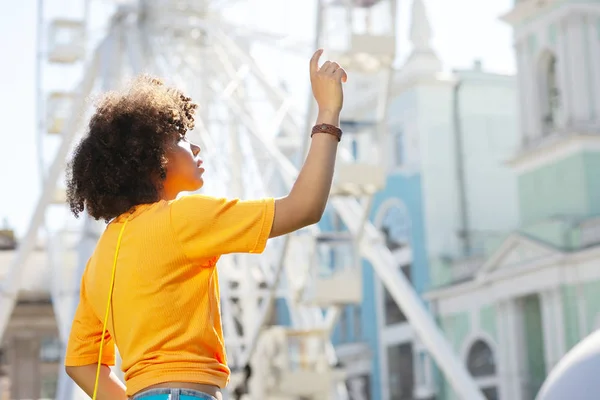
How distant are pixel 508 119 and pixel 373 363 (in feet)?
24.9

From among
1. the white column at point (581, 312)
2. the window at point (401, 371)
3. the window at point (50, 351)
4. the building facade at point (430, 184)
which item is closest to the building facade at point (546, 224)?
the white column at point (581, 312)

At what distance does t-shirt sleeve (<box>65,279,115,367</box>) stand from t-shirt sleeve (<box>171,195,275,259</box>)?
0.44m

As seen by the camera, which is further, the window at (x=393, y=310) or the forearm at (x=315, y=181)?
the window at (x=393, y=310)

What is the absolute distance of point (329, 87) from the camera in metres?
2.61

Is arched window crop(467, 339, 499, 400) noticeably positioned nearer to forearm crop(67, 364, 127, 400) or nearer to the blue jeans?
forearm crop(67, 364, 127, 400)

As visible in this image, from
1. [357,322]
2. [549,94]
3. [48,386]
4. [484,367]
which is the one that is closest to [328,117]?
[549,94]

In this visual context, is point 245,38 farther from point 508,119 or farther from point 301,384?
point 508,119

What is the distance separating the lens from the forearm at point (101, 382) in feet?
9.27

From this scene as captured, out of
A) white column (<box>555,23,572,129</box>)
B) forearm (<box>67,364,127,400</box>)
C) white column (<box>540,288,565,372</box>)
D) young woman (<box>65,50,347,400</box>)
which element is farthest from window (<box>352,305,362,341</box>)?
young woman (<box>65,50,347,400</box>)

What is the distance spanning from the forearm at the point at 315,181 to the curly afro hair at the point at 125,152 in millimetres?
381

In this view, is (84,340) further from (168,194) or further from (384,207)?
(384,207)

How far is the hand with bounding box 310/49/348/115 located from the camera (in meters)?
2.60

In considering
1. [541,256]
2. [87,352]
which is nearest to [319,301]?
[541,256]

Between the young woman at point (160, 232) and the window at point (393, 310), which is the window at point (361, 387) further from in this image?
the young woman at point (160, 232)
